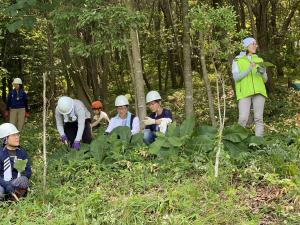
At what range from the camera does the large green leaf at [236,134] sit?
253 inches

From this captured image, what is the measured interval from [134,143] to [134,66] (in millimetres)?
1295

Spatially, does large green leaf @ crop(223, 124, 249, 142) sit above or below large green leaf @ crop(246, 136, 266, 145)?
above

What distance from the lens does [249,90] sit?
6.98 metres

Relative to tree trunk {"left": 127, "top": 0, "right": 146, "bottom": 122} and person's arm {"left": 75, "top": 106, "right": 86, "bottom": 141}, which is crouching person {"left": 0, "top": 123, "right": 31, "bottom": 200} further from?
tree trunk {"left": 127, "top": 0, "right": 146, "bottom": 122}

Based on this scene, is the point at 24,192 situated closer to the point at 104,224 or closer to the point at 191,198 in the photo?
the point at 104,224

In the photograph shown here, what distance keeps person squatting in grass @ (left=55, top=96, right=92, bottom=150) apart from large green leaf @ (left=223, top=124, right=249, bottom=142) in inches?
92.3

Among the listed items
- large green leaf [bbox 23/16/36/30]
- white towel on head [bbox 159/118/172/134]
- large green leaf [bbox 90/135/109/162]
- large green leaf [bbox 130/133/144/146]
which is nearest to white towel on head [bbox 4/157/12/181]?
large green leaf [bbox 90/135/109/162]

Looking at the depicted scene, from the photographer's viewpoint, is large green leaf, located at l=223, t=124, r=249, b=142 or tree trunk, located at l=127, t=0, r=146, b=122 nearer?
large green leaf, located at l=223, t=124, r=249, b=142

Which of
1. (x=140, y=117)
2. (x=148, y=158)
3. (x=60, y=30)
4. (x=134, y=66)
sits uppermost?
(x=60, y=30)

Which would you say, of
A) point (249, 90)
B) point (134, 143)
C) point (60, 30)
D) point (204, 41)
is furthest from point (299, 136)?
point (60, 30)

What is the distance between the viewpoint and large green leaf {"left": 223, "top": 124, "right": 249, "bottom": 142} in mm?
6426

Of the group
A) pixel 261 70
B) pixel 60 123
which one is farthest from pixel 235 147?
pixel 60 123

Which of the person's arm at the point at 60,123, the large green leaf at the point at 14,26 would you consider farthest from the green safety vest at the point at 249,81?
the large green leaf at the point at 14,26

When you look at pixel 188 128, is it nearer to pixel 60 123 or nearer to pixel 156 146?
pixel 156 146
